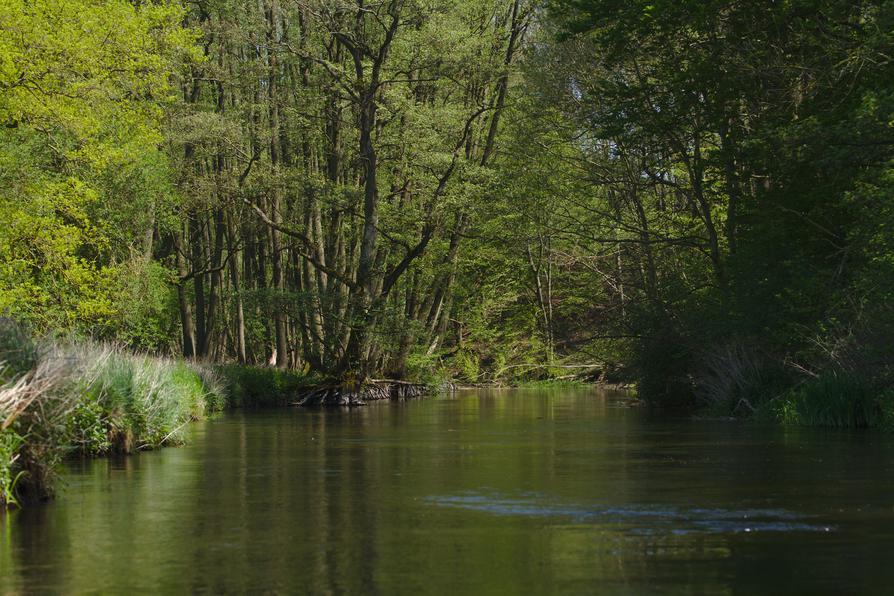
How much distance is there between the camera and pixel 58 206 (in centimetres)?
3186

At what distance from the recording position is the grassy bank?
1195cm

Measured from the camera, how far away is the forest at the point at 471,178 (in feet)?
85.0

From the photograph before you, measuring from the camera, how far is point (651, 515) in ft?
37.6

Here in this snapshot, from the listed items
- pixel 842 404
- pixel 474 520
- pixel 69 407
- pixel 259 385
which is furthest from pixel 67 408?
pixel 259 385

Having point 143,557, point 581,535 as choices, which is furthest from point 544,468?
point 143,557

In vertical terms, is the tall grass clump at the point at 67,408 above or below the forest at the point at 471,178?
below

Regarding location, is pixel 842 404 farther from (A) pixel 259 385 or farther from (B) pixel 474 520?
(A) pixel 259 385

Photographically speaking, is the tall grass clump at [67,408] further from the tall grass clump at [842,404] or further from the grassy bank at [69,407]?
the tall grass clump at [842,404]

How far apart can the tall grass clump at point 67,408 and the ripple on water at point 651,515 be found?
164 inches

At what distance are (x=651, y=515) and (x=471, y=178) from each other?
1328 inches

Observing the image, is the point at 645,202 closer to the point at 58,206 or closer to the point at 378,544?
the point at 58,206

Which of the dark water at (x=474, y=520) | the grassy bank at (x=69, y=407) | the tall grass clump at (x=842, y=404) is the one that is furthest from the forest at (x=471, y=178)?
the dark water at (x=474, y=520)

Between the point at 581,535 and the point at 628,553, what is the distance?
3.13 feet

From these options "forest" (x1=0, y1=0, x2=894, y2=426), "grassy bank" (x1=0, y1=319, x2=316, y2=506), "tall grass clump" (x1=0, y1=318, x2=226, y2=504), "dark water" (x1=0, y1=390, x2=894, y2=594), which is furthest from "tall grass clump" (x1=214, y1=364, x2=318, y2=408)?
"dark water" (x1=0, y1=390, x2=894, y2=594)
